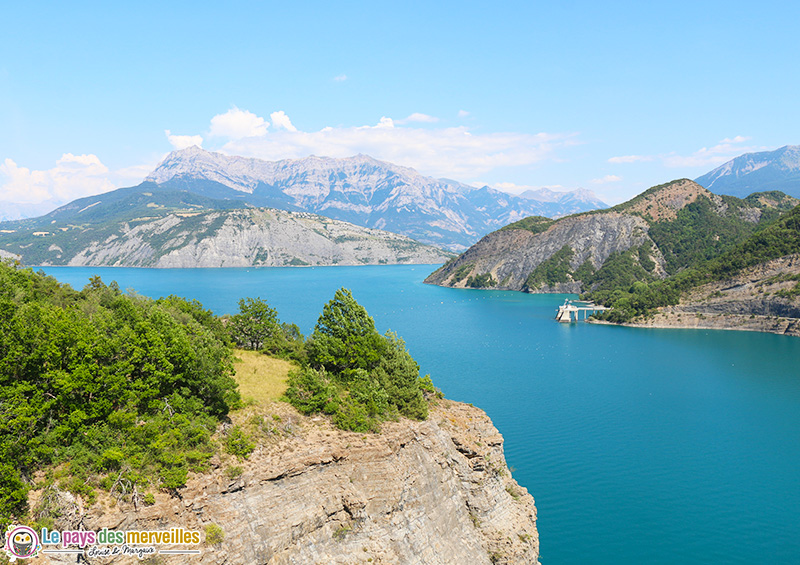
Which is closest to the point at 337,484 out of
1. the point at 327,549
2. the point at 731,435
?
the point at 327,549

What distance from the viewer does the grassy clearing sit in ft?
110

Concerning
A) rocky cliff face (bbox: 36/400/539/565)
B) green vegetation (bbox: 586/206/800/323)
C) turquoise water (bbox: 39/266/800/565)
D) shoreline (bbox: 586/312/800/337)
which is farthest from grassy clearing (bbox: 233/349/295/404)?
green vegetation (bbox: 586/206/800/323)

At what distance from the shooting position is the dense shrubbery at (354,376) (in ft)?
109

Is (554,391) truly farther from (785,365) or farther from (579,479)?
(785,365)

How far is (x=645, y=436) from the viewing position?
2579 inches

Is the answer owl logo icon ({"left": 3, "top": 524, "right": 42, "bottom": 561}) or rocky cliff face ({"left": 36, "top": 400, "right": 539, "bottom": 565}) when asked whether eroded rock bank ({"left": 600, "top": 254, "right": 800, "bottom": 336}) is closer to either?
rocky cliff face ({"left": 36, "top": 400, "right": 539, "bottom": 565})

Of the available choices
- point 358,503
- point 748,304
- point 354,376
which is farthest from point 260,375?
point 748,304

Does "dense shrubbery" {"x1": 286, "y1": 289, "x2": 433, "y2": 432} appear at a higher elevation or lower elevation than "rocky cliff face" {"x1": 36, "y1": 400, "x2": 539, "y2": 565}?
higher

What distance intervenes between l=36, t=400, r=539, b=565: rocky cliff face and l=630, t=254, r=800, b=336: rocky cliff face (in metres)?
138

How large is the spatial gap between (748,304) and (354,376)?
15557 cm

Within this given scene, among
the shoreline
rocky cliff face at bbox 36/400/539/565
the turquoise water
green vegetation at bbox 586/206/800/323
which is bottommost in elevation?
the turquoise water

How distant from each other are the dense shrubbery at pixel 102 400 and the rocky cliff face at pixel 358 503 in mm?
1690

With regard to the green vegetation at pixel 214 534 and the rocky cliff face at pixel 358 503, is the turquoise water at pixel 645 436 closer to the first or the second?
the rocky cliff face at pixel 358 503

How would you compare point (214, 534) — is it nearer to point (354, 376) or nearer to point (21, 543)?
point (21, 543)
